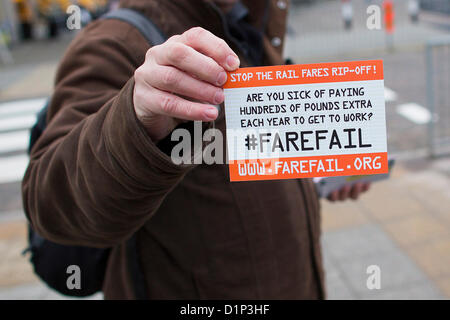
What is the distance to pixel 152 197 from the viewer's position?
41.6 inches

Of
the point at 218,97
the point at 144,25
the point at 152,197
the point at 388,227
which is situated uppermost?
the point at 144,25

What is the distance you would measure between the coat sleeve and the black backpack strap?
2 centimetres

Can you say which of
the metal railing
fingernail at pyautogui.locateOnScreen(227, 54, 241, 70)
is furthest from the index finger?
the metal railing

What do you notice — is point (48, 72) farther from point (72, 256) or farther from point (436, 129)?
point (72, 256)

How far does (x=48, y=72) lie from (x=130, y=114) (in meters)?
12.2

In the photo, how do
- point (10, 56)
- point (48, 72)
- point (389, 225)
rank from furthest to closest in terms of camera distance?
point (10, 56), point (48, 72), point (389, 225)

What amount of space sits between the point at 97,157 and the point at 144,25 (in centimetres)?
41

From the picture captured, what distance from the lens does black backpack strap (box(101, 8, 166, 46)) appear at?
47.5 inches

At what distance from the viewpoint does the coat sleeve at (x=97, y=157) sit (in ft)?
3.16

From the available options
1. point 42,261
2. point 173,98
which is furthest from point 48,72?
point 173,98

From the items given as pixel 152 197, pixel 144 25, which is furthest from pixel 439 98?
pixel 152 197

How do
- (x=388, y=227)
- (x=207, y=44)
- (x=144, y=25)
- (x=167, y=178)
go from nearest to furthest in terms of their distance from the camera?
1. (x=207, y=44)
2. (x=167, y=178)
3. (x=144, y=25)
4. (x=388, y=227)

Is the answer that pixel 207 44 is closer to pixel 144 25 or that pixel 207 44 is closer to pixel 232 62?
pixel 232 62
